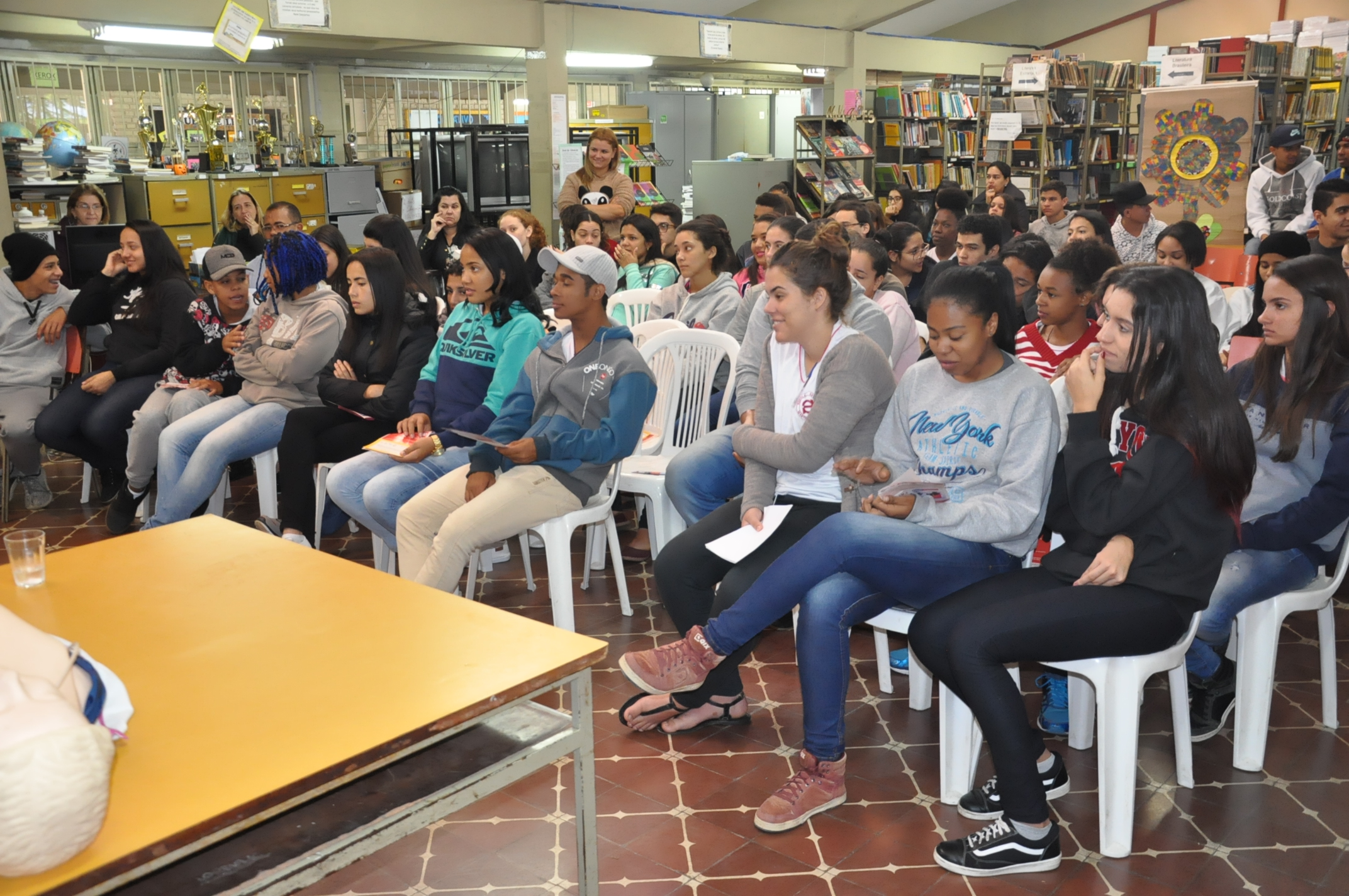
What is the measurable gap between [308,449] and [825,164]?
778 centimetres

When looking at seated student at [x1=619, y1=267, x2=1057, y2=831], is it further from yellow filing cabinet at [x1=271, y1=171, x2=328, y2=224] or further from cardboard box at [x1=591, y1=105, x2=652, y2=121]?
cardboard box at [x1=591, y1=105, x2=652, y2=121]

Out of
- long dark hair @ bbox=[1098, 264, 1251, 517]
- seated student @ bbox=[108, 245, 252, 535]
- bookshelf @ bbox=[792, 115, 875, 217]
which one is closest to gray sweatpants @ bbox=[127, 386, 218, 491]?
seated student @ bbox=[108, 245, 252, 535]

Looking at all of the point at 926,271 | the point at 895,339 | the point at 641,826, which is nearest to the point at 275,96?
the point at 926,271

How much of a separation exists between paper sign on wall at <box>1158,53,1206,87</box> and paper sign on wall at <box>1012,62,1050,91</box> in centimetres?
182

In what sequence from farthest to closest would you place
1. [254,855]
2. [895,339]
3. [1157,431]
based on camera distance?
[895,339]
[1157,431]
[254,855]

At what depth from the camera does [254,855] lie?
5.06 ft

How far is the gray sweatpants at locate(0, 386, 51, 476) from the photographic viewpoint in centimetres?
504

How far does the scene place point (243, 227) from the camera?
684 centimetres

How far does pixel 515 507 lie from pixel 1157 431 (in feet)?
5.82

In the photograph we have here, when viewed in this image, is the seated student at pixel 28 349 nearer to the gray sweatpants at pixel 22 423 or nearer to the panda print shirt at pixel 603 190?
the gray sweatpants at pixel 22 423

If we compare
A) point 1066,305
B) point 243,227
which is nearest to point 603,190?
point 243,227

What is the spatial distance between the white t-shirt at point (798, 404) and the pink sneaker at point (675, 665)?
0.51m

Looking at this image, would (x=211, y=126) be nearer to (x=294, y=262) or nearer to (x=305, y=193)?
(x=305, y=193)

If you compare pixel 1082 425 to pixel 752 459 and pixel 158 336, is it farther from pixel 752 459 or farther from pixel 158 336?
pixel 158 336
